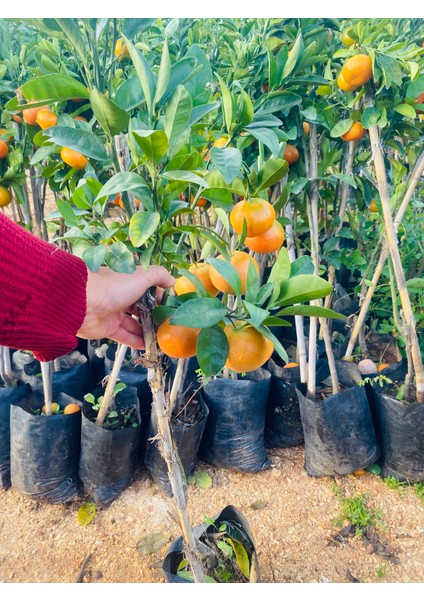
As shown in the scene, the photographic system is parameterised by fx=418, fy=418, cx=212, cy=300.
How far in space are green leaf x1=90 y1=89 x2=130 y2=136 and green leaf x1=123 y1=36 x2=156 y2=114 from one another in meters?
0.05

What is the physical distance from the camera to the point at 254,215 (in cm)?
73

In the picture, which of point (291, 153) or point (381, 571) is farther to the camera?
point (291, 153)

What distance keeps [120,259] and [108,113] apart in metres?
0.21

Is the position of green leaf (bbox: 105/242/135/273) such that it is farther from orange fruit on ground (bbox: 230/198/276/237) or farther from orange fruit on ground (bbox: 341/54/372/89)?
orange fruit on ground (bbox: 341/54/372/89)

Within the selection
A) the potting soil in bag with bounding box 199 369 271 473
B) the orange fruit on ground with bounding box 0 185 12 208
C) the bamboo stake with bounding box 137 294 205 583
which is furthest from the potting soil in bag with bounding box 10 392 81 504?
the bamboo stake with bounding box 137 294 205 583

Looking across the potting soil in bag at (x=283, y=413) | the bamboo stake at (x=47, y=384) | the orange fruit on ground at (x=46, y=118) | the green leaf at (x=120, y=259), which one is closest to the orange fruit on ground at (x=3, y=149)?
the orange fruit on ground at (x=46, y=118)

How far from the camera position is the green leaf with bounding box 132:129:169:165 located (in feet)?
1.82

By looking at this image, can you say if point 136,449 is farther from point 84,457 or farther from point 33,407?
point 33,407

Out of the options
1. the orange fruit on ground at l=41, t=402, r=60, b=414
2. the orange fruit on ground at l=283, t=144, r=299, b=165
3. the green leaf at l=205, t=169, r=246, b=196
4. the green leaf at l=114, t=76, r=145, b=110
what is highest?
the green leaf at l=114, t=76, r=145, b=110

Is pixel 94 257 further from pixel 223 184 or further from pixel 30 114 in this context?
pixel 30 114

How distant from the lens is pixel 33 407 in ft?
6.07

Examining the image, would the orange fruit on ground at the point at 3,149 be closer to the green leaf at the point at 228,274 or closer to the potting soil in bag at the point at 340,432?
the green leaf at the point at 228,274

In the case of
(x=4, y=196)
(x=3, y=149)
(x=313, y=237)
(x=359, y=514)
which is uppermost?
(x=3, y=149)

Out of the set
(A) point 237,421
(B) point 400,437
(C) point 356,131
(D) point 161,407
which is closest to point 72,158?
(D) point 161,407
